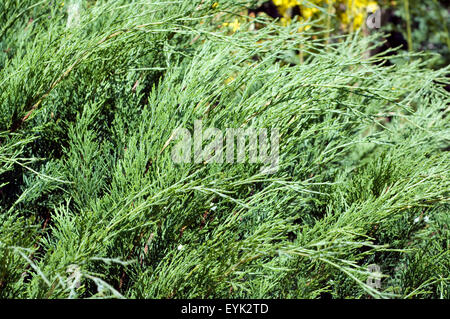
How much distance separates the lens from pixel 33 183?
1106mm

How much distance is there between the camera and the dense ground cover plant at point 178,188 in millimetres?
924

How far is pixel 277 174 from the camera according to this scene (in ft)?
3.72

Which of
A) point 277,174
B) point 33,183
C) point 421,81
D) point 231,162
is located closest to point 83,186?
point 33,183

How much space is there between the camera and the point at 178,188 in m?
0.93

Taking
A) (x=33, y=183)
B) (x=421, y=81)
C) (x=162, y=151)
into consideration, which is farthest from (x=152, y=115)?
(x=421, y=81)

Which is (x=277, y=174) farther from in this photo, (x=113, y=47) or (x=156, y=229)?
(x=113, y=47)

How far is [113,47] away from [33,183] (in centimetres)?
40

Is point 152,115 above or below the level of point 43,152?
above

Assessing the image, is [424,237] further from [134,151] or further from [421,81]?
[134,151]

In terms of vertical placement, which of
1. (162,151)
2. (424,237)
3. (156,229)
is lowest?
(424,237)

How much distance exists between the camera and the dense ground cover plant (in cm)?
92

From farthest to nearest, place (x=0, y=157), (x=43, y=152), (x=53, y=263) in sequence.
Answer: (x=43, y=152) < (x=0, y=157) < (x=53, y=263)

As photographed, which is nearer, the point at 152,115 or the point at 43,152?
the point at 152,115

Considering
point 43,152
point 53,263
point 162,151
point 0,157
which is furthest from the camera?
point 43,152
